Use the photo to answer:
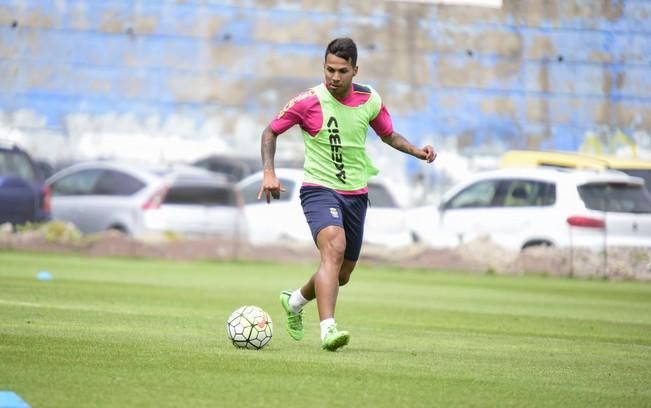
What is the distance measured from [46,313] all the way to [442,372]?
16.5 ft

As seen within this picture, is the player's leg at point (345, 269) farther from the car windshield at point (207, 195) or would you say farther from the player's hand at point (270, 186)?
the car windshield at point (207, 195)

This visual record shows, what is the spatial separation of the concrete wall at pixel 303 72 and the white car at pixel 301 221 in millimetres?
4799

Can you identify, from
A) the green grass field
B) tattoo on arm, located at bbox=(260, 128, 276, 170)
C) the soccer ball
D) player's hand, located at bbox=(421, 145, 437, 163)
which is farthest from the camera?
player's hand, located at bbox=(421, 145, 437, 163)

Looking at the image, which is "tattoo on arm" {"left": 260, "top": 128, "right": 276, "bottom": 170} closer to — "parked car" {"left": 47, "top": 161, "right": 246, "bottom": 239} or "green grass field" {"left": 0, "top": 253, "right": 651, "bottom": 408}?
"green grass field" {"left": 0, "top": 253, "right": 651, "bottom": 408}

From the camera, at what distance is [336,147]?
10656 millimetres

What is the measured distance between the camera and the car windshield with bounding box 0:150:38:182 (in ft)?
95.8

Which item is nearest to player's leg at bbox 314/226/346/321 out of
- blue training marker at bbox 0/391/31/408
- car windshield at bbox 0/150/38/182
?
blue training marker at bbox 0/391/31/408

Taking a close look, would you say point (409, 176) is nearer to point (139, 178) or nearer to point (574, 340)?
point (139, 178)

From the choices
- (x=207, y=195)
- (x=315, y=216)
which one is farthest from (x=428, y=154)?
(x=207, y=195)

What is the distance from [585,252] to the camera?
26.3 metres

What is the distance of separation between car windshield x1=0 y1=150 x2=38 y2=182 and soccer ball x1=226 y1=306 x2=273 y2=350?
19.8 metres

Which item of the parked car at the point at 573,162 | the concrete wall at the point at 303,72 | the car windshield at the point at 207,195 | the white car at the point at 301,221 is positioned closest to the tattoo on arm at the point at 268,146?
the white car at the point at 301,221

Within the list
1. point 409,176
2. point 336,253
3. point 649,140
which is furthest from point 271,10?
point 336,253

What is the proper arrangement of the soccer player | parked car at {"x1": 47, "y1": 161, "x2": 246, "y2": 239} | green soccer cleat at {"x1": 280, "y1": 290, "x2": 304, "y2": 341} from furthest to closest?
parked car at {"x1": 47, "y1": 161, "x2": 246, "y2": 239}, green soccer cleat at {"x1": 280, "y1": 290, "x2": 304, "y2": 341}, the soccer player
